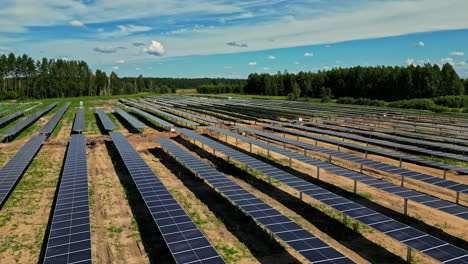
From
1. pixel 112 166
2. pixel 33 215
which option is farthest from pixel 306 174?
pixel 33 215

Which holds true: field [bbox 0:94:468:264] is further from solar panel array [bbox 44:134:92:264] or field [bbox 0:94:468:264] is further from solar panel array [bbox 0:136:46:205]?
solar panel array [bbox 0:136:46:205]

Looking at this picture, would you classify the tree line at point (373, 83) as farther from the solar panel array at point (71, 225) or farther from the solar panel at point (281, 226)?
the solar panel array at point (71, 225)

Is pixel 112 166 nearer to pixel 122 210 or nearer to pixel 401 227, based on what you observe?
pixel 122 210

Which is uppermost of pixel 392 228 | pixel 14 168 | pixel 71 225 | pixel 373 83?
pixel 373 83

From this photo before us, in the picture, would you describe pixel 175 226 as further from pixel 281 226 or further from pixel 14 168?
pixel 14 168

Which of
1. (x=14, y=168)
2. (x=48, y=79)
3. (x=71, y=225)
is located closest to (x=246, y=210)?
(x=71, y=225)

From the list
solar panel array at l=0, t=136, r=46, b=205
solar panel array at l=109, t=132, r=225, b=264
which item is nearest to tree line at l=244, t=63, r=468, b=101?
solar panel array at l=109, t=132, r=225, b=264
